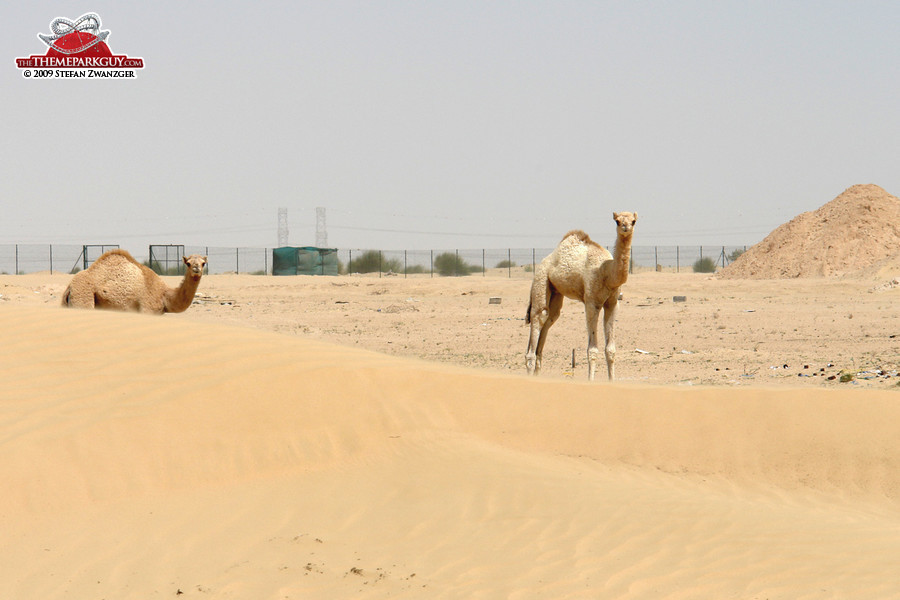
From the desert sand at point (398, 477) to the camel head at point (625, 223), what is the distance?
142 inches

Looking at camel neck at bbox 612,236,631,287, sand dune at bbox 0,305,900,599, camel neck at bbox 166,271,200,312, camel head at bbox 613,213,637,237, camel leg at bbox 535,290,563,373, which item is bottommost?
sand dune at bbox 0,305,900,599

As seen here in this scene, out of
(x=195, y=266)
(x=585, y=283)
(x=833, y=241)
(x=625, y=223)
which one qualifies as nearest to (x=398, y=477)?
(x=625, y=223)

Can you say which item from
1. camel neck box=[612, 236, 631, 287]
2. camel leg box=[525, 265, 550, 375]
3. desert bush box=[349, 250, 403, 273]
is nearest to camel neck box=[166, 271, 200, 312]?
camel leg box=[525, 265, 550, 375]

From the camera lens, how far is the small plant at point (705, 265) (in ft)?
196

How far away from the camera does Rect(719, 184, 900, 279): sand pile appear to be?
120 feet

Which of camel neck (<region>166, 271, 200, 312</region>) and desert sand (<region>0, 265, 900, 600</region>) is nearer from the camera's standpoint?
desert sand (<region>0, 265, 900, 600</region>)

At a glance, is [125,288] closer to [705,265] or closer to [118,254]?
[118,254]

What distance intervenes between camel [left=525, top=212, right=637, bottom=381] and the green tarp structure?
33.9 m

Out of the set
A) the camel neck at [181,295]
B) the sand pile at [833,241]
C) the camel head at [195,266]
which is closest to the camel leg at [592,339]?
the camel head at [195,266]

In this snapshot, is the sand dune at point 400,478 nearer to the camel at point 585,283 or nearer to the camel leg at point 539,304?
the camel at point 585,283

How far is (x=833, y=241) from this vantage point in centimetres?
3788

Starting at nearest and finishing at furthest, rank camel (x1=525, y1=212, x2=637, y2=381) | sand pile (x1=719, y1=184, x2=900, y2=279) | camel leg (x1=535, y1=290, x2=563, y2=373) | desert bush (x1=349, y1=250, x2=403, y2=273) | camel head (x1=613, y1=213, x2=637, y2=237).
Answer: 1. camel head (x1=613, y1=213, x2=637, y2=237)
2. camel (x1=525, y1=212, x2=637, y2=381)
3. camel leg (x1=535, y1=290, x2=563, y2=373)
4. sand pile (x1=719, y1=184, x2=900, y2=279)
5. desert bush (x1=349, y1=250, x2=403, y2=273)

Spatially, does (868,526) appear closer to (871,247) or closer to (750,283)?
(750,283)

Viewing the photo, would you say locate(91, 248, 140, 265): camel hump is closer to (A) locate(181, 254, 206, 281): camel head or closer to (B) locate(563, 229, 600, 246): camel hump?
(A) locate(181, 254, 206, 281): camel head
